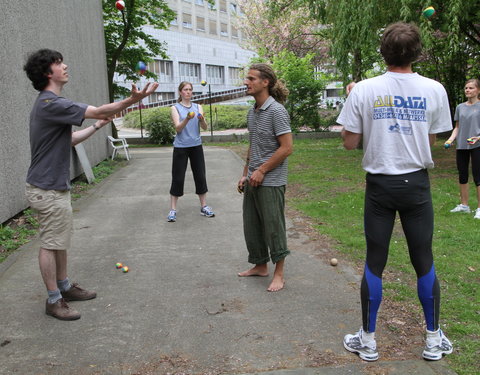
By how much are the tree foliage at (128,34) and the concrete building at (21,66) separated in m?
6.61

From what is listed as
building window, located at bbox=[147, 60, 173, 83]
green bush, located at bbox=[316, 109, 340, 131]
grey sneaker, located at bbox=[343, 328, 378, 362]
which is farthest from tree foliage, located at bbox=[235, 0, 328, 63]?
grey sneaker, located at bbox=[343, 328, 378, 362]

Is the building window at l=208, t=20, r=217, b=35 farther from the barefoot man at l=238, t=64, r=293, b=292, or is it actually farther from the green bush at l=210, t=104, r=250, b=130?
the barefoot man at l=238, t=64, r=293, b=292

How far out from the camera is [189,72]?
5341 cm

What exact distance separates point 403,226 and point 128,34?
17775mm

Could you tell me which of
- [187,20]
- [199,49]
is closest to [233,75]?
[199,49]

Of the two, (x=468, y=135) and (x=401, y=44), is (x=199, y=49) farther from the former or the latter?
(x=401, y=44)

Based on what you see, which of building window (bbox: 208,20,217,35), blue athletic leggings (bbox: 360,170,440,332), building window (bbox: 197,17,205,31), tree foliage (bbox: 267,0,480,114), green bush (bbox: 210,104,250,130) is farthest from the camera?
building window (bbox: 208,20,217,35)

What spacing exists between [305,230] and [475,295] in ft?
8.48

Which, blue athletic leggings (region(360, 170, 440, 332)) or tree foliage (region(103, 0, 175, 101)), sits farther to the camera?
tree foliage (region(103, 0, 175, 101))

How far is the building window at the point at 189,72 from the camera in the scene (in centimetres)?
5187

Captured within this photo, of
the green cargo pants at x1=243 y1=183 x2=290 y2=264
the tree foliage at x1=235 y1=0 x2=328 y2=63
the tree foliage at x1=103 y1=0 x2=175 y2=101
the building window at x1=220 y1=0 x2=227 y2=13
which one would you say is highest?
the building window at x1=220 y1=0 x2=227 y2=13

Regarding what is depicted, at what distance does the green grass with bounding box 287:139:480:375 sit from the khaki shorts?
109 inches

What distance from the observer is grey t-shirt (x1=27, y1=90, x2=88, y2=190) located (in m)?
3.47

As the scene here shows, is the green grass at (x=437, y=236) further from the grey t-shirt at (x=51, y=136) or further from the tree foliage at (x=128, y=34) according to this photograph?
the tree foliage at (x=128, y=34)
